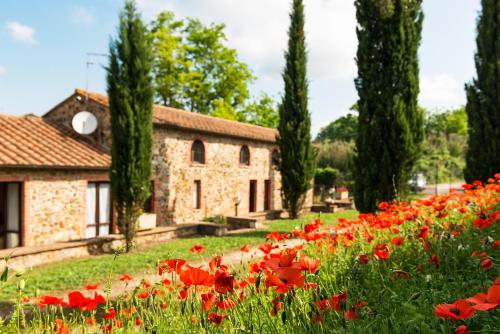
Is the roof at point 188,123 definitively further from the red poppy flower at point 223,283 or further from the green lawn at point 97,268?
the red poppy flower at point 223,283

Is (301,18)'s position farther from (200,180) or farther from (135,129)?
(135,129)

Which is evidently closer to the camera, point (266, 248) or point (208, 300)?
point (208, 300)

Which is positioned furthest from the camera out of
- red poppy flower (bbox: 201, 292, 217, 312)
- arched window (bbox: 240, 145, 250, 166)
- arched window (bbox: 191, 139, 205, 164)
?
arched window (bbox: 240, 145, 250, 166)

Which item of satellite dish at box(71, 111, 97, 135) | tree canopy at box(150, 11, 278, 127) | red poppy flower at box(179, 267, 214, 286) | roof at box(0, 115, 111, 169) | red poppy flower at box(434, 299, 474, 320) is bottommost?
red poppy flower at box(179, 267, 214, 286)

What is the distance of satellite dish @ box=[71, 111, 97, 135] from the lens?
1394cm

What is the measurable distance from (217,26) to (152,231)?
73.6ft

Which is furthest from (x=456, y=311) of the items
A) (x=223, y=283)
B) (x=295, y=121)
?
(x=295, y=121)

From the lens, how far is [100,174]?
41.5ft

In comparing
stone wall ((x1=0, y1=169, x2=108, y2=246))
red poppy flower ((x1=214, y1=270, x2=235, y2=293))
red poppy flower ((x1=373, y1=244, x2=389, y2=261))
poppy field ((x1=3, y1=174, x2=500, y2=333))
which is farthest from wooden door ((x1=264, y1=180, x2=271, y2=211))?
red poppy flower ((x1=214, y1=270, x2=235, y2=293))

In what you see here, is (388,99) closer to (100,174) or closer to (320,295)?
(320,295)

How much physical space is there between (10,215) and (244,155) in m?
11.5

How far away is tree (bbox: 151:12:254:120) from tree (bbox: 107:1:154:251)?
51.6ft

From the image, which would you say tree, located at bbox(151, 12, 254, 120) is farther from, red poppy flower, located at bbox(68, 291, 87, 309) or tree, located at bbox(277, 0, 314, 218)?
red poppy flower, located at bbox(68, 291, 87, 309)

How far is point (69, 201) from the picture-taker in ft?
38.3
